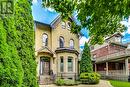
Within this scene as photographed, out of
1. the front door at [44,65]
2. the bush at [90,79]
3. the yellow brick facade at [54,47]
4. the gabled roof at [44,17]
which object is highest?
the gabled roof at [44,17]

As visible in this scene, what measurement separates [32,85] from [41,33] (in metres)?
20.5

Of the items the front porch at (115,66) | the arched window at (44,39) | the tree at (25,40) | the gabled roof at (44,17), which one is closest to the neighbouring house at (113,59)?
the front porch at (115,66)

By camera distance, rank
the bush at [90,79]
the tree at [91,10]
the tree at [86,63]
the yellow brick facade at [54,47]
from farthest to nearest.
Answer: the tree at [86,63], the yellow brick facade at [54,47], the bush at [90,79], the tree at [91,10]

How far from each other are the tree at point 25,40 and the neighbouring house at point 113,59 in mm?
27652

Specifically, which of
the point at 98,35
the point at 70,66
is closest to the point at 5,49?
the point at 98,35

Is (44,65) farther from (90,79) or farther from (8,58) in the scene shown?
(8,58)

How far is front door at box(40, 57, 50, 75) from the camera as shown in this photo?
95.6 ft

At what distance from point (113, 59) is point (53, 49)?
13561mm

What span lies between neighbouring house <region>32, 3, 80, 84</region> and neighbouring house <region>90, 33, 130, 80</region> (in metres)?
8.33

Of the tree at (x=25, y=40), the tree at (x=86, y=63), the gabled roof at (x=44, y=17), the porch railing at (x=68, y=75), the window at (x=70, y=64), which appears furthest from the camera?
the tree at (x=86, y=63)

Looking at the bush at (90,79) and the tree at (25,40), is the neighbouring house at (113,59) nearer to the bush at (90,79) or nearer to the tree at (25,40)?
the bush at (90,79)

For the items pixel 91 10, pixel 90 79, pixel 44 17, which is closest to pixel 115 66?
pixel 90 79

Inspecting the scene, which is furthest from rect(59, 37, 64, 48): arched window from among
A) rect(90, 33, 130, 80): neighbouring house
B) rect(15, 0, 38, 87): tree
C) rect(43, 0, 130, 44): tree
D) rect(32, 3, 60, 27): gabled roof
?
rect(15, 0, 38, 87): tree

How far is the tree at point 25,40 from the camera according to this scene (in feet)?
27.9
